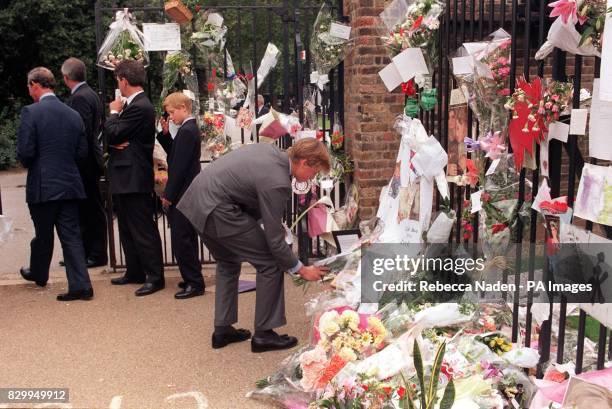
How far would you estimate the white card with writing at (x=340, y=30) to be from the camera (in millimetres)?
5922

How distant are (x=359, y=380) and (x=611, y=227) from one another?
130 cm

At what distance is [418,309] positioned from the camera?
3910 millimetres

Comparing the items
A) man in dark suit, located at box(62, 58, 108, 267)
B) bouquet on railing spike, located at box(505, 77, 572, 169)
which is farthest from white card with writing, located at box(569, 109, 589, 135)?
man in dark suit, located at box(62, 58, 108, 267)

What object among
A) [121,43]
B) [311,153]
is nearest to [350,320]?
[311,153]

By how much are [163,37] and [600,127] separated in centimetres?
442

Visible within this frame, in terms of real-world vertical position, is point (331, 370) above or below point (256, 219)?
below

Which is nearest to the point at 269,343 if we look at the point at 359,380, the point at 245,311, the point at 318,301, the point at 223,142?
the point at 318,301

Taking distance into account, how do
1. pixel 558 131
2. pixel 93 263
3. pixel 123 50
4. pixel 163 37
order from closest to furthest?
1. pixel 558 131
2. pixel 123 50
3. pixel 163 37
4. pixel 93 263

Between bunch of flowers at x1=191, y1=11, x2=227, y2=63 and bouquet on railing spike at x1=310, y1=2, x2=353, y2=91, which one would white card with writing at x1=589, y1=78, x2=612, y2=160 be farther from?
bunch of flowers at x1=191, y1=11, x2=227, y2=63

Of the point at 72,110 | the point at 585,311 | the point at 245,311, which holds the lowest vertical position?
the point at 245,311

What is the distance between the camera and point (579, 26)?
116 inches

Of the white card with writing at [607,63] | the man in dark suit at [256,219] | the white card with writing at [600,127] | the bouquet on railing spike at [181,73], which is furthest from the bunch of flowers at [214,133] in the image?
the white card with writing at [607,63]

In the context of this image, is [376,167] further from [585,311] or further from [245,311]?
[585,311]

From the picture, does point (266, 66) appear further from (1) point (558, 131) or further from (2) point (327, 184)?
(1) point (558, 131)
